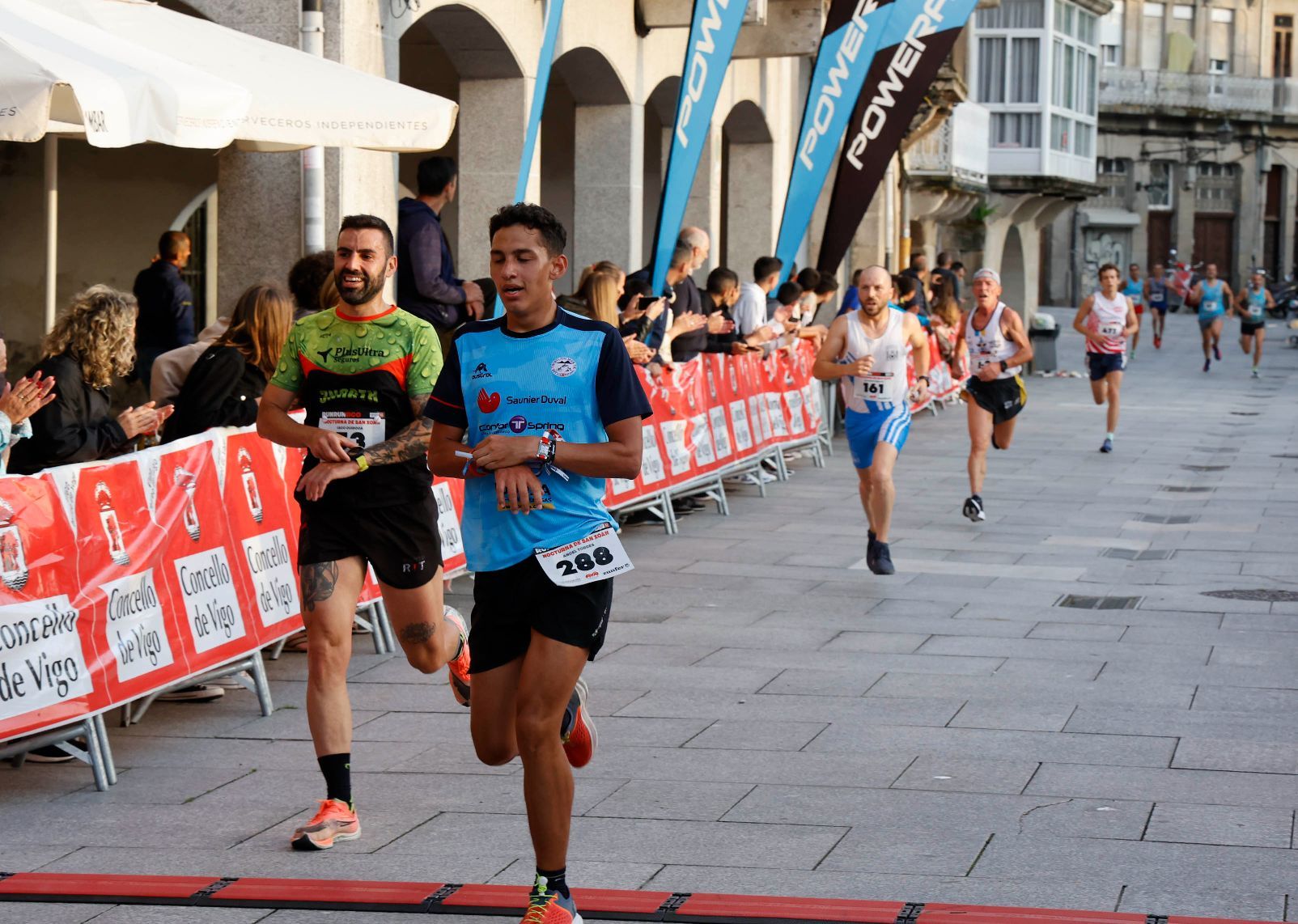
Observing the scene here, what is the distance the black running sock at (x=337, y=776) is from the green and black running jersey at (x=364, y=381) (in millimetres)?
768

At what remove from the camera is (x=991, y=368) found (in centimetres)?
1430

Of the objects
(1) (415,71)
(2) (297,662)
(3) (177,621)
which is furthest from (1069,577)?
(1) (415,71)

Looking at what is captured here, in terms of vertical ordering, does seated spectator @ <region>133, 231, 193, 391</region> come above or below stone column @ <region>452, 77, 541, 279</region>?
below

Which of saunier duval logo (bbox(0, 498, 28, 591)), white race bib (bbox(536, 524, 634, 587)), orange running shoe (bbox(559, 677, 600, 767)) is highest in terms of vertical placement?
white race bib (bbox(536, 524, 634, 587))

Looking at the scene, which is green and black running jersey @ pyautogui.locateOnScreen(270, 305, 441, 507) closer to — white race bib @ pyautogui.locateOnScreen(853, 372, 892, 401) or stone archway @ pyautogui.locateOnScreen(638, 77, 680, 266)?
white race bib @ pyautogui.locateOnScreen(853, 372, 892, 401)

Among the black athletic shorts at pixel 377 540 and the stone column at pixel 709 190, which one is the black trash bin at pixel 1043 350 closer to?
the stone column at pixel 709 190

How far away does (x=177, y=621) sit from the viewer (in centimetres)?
707

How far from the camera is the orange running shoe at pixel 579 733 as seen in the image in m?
5.15

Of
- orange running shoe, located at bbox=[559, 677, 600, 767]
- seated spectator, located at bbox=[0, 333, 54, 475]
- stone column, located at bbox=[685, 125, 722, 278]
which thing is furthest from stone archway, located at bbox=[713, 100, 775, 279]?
orange running shoe, located at bbox=[559, 677, 600, 767]

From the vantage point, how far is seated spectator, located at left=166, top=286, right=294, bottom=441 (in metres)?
7.99

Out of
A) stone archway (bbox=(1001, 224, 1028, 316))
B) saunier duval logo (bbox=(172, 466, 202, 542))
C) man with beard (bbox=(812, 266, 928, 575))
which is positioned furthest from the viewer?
stone archway (bbox=(1001, 224, 1028, 316))

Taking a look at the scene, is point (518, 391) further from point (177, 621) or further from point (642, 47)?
point (642, 47)

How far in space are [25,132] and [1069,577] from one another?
6652 mm

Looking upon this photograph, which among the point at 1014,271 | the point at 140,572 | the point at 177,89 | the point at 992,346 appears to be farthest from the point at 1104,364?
the point at 1014,271
